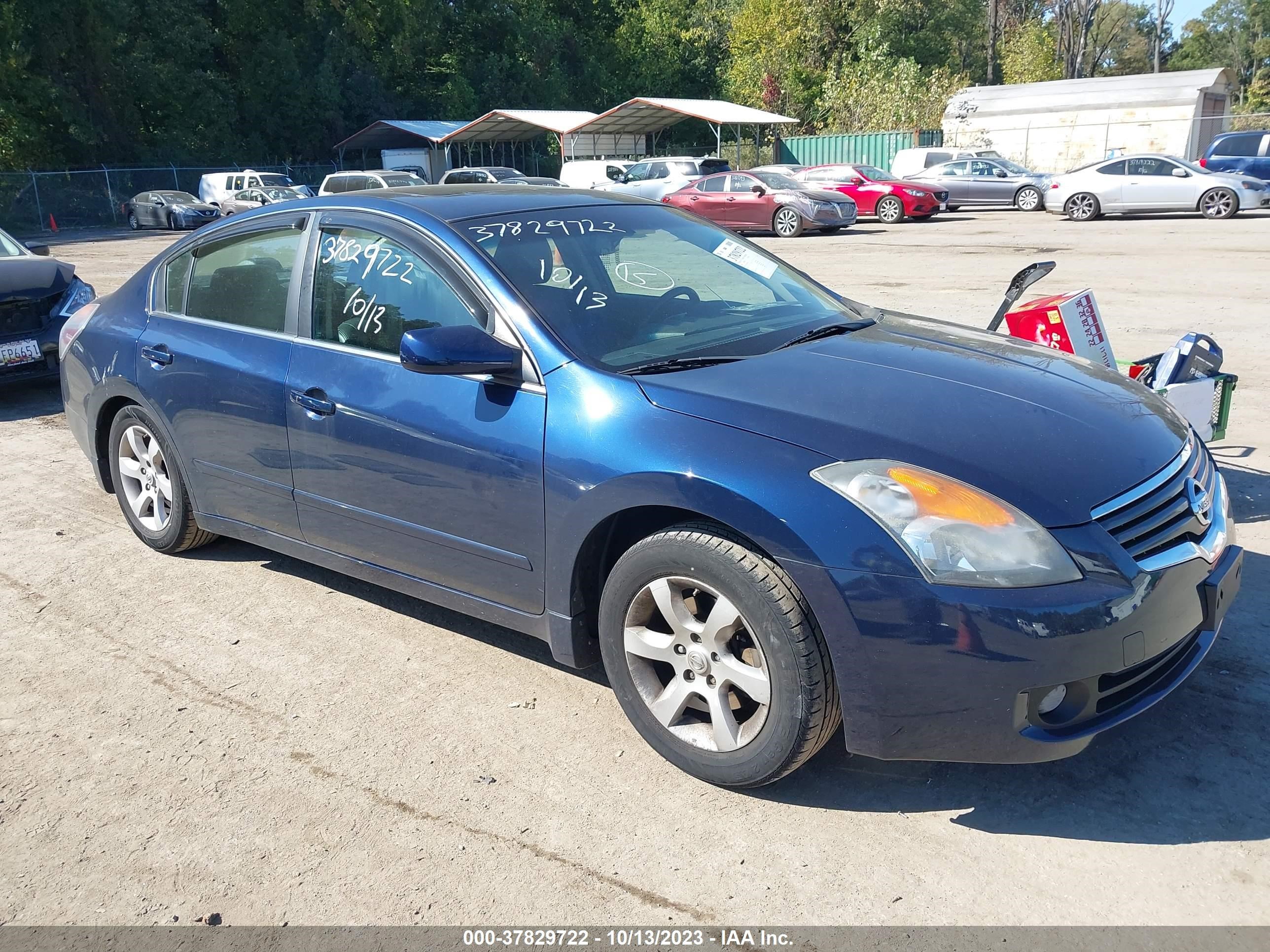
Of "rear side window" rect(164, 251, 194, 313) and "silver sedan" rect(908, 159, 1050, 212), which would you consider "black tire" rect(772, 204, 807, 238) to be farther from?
"rear side window" rect(164, 251, 194, 313)

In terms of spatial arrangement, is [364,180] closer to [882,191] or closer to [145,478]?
[882,191]

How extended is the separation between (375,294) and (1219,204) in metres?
23.4

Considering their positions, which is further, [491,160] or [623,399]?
[491,160]

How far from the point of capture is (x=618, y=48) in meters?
58.4

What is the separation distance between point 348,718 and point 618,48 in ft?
197

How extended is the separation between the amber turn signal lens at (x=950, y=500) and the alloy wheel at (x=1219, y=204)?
23.3 metres

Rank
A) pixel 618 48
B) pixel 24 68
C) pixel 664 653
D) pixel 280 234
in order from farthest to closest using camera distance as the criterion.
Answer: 1. pixel 618 48
2. pixel 24 68
3. pixel 280 234
4. pixel 664 653

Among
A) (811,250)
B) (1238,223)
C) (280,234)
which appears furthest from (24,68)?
(280,234)

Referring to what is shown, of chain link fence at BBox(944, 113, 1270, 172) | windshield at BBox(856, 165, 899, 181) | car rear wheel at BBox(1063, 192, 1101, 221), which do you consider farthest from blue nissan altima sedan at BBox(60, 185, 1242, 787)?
chain link fence at BBox(944, 113, 1270, 172)

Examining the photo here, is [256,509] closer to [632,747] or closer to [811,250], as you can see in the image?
[632,747]

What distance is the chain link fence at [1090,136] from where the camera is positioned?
109ft

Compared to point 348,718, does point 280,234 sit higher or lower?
higher

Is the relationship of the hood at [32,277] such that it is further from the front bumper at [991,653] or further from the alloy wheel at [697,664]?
the front bumper at [991,653]

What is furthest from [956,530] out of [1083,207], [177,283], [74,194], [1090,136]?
[74,194]
